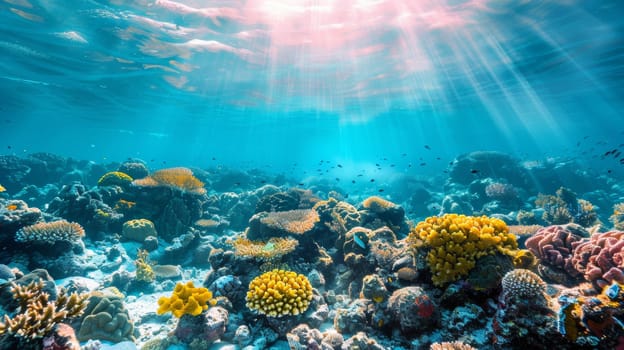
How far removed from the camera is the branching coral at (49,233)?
698 centimetres

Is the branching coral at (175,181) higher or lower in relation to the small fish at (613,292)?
lower

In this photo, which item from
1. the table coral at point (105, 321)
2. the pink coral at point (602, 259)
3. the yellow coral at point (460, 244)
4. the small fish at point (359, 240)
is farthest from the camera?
the small fish at point (359, 240)

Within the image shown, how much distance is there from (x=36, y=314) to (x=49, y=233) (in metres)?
5.76

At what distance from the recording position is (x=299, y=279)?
505cm

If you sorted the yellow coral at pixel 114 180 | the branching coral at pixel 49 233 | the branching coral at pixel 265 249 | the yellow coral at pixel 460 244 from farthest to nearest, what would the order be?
the yellow coral at pixel 114 180 < the branching coral at pixel 49 233 < the branching coral at pixel 265 249 < the yellow coral at pixel 460 244

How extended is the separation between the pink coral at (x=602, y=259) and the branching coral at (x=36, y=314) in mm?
6916

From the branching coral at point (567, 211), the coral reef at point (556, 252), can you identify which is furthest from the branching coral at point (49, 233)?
the branching coral at point (567, 211)

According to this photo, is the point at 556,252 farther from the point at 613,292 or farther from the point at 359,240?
the point at 359,240

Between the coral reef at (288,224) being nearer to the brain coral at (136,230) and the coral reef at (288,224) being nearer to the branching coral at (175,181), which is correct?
the branching coral at (175,181)

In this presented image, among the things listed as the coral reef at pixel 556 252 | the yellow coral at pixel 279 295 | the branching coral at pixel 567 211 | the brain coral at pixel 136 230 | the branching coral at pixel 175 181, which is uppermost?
the coral reef at pixel 556 252

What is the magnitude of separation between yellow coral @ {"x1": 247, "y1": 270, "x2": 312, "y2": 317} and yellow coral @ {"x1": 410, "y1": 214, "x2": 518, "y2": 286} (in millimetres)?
2265

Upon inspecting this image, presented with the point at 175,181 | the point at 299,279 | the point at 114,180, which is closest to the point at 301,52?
the point at 175,181

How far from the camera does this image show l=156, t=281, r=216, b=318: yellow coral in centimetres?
458

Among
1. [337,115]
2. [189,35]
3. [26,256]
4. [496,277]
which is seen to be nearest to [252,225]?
[26,256]
